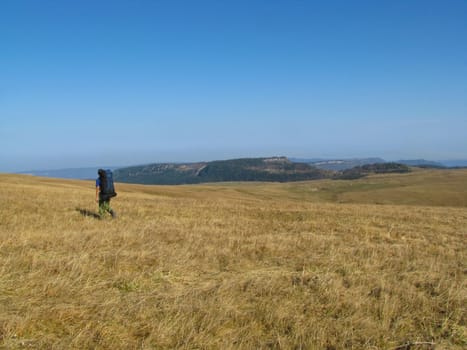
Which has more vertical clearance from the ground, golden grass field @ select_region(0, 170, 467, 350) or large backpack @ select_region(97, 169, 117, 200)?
large backpack @ select_region(97, 169, 117, 200)

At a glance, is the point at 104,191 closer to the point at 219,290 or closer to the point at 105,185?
the point at 105,185

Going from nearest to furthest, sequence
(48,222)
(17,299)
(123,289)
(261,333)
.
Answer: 1. (261,333)
2. (17,299)
3. (123,289)
4. (48,222)

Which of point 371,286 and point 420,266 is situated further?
point 420,266

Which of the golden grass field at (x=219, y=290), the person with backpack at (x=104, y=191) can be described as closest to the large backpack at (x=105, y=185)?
the person with backpack at (x=104, y=191)

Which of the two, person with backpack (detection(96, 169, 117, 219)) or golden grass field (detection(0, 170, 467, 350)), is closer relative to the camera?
golden grass field (detection(0, 170, 467, 350))

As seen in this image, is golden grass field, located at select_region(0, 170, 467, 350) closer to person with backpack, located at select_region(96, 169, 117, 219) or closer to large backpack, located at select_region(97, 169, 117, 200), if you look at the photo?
person with backpack, located at select_region(96, 169, 117, 219)

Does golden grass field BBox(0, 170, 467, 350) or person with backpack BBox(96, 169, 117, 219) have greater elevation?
person with backpack BBox(96, 169, 117, 219)

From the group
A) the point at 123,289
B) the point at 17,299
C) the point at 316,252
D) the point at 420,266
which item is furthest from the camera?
the point at 316,252

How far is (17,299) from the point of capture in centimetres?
562

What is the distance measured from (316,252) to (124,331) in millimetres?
6635

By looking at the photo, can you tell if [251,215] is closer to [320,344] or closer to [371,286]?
[371,286]

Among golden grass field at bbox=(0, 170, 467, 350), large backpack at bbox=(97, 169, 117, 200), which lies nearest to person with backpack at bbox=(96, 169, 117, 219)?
large backpack at bbox=(97, 169, 117, 200)

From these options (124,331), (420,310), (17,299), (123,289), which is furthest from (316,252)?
(17,299)

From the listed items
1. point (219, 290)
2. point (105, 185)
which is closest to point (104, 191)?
point (105, 185)
